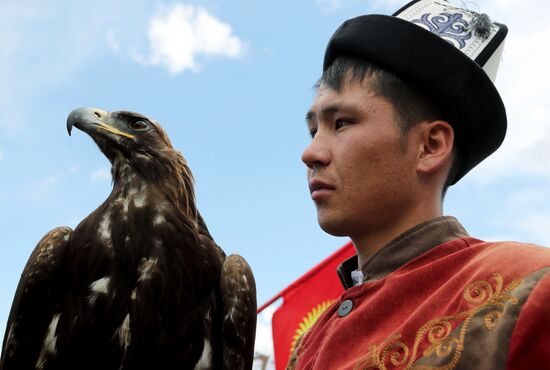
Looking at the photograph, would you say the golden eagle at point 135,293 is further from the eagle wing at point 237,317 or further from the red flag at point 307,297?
the red flag at point 307,297

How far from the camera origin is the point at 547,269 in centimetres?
206

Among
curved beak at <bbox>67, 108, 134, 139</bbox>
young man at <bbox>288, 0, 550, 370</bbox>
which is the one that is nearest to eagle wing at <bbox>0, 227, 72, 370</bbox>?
curved beak at <bbox>67, 108, 134, 139</bbox>

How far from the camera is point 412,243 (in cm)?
250

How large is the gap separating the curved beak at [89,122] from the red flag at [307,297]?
5.33 metres

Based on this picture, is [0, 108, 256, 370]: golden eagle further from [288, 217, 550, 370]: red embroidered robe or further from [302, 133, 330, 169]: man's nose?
[302, 133, 330, 169]: man's nose

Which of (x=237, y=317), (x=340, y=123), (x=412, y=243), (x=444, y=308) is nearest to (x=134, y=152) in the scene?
(x=237, y=317)

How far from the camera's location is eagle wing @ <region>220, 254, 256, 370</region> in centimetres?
478

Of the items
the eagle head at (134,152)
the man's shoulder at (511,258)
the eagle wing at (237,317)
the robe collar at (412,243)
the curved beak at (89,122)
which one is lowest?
the man's shoulder at (511,258)

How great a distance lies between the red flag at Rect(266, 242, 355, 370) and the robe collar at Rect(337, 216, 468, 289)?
749cm

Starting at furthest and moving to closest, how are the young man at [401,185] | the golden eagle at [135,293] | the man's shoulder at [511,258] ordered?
the golden eagle at [135,293] < the young man at [401,185] < the man's shoulder at [511,258]

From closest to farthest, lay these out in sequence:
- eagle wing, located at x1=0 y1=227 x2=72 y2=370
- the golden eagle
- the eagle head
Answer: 1. the golden eagle
2. eagle wing, located at x1=0 y1=227 x2=72 y2=370
3. the eagle head

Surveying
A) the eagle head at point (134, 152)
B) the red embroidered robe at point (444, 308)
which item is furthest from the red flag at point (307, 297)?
the red embroidered robe at point (444, 308)

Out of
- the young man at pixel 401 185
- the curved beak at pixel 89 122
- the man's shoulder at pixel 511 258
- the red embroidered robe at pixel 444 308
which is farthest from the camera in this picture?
the curved beak at pixel 89 122

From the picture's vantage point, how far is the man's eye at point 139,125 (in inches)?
217
